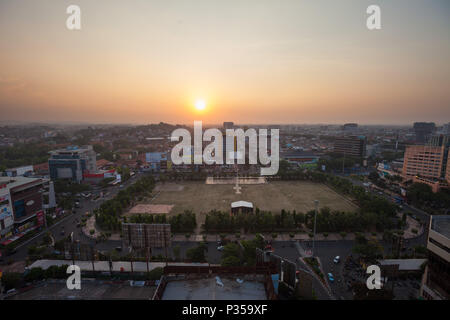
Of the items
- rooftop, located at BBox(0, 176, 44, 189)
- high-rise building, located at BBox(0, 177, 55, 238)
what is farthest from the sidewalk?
rooftop, located at BBox(0, 176, 44, 189)

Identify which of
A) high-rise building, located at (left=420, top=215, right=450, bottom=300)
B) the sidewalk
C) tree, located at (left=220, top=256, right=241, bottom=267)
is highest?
high-rise building, located at (left=420, top=215, right=450, bottom=300)

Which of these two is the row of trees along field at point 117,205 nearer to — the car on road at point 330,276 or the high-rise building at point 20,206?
the high-rise building at point 20,206

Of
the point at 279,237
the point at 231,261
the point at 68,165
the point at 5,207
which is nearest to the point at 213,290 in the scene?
the point at 231,261

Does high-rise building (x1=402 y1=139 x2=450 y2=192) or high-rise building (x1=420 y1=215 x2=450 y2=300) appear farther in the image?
high-rise building (x1=402 y1=139 x2=450 y2=192)

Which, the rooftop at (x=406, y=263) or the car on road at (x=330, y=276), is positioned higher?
the rooftop at (x=406, y=263)

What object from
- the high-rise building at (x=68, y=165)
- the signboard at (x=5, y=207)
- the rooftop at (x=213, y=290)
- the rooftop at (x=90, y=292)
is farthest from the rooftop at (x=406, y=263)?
the high-rise building at (x=68, y=165)

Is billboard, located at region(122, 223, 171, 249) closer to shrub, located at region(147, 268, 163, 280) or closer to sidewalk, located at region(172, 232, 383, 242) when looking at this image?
shrub, located at region(147, 268, 163, 280)
